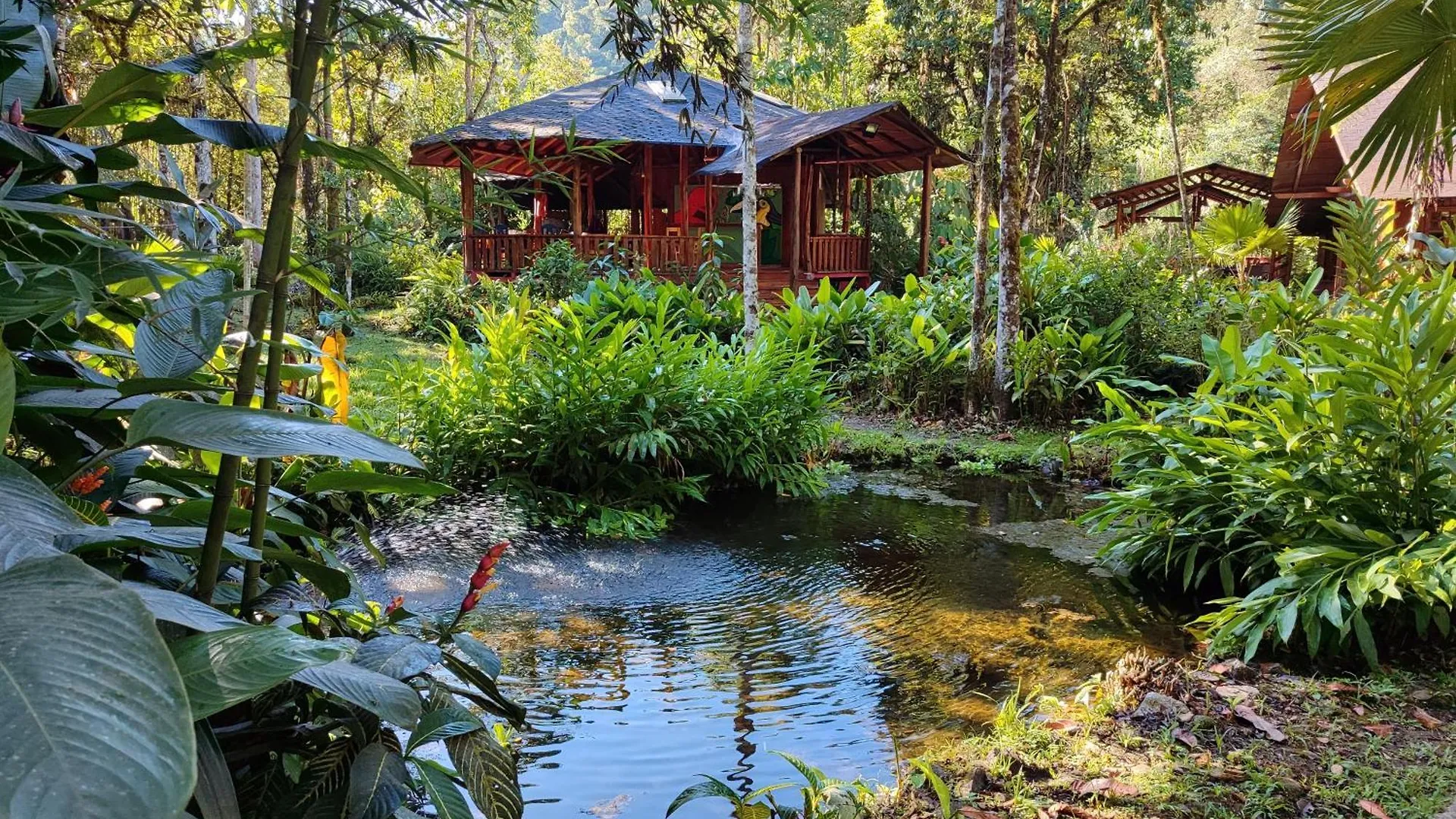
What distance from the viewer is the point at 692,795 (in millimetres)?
2264

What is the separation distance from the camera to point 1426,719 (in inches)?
120

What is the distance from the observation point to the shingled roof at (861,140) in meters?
14.8

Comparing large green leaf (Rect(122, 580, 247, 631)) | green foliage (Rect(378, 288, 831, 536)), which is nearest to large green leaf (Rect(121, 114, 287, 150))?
large green leaf (Rect(122, 580, 247, 631))

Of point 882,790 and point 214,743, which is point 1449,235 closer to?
point 882,790

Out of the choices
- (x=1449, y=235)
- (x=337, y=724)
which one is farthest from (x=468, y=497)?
(x=1449, y=235)

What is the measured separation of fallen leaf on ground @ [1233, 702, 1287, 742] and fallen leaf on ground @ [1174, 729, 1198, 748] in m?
0.22

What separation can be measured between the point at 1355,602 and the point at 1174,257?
9887 millimetres

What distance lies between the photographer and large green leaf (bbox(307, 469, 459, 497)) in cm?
105

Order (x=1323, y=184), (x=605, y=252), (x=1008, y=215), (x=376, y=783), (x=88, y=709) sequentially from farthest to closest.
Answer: (x=605, y=252) < (x=1323, y=184) < (x=1008, y=215) < (x=376, y=783) < (x=88, y=709)

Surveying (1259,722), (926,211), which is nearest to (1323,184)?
(926,211)

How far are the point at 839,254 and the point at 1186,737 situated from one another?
48.9ft

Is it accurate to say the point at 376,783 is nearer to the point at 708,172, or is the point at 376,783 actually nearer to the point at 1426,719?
the point at 1426,719

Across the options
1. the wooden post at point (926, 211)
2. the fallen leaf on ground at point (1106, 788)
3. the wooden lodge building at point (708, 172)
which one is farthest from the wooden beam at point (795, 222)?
the fallen leaf on ground at point (1106, 788)

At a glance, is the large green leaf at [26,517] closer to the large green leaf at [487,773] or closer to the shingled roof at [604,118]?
the large green leaf at [487,773]
